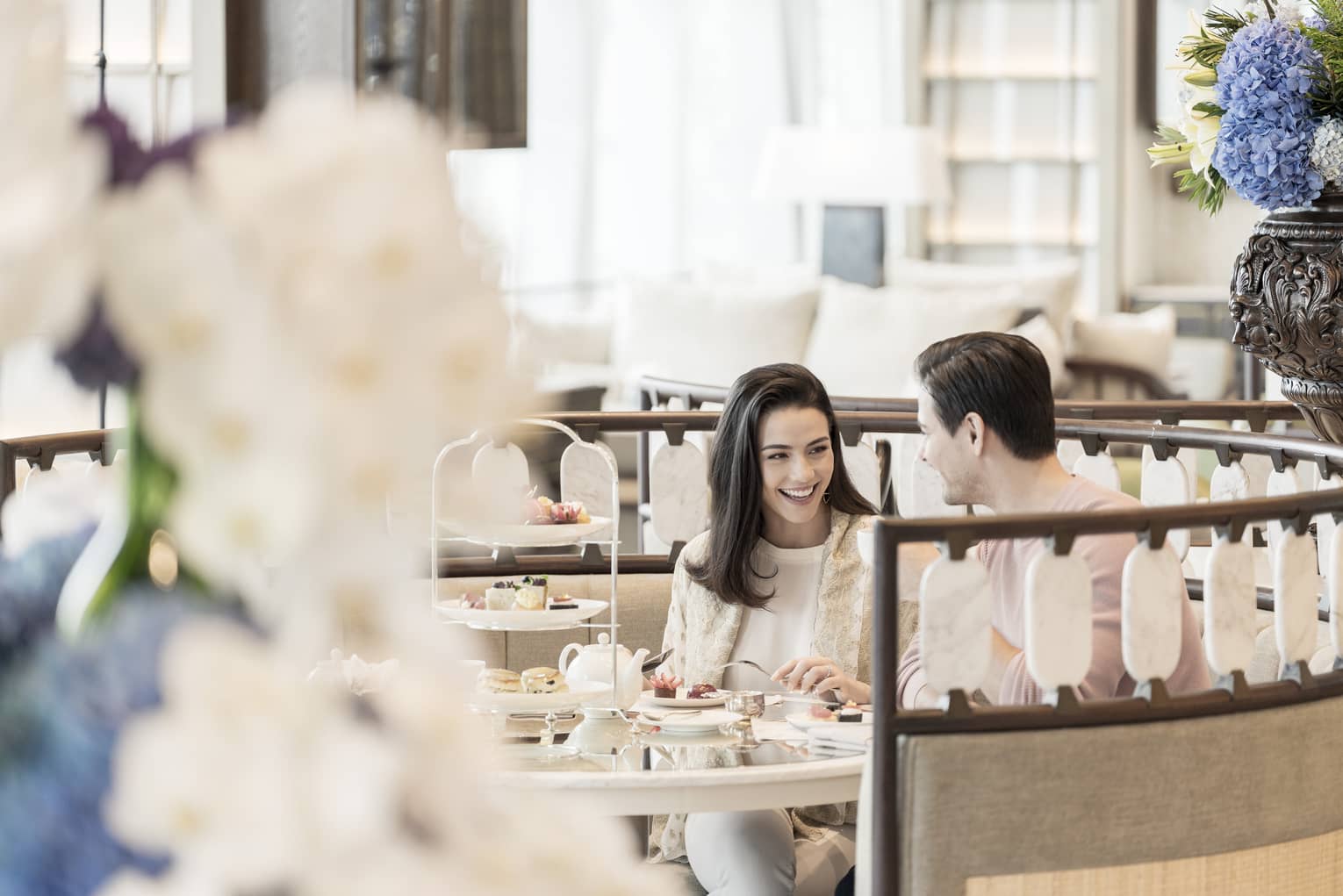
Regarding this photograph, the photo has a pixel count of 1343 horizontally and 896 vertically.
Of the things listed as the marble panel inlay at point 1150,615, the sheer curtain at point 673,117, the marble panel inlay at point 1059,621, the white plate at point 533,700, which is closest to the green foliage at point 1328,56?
the marble panel inlay at point 1150,615

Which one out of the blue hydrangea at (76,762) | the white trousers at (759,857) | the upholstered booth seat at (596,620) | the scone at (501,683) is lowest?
the white trousers at (759,857)

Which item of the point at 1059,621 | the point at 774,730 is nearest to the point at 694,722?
the point at 774,730

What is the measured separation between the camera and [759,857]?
280 centimetres

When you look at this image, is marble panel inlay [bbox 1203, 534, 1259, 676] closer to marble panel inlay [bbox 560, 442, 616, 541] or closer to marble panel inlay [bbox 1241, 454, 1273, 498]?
marble panel inlay [bbox 1241, 454, 1273, 498]

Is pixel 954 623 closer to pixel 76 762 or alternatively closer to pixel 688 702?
pixel 688 702

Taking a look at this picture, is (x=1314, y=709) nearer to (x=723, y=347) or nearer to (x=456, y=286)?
(x=456, y=286)

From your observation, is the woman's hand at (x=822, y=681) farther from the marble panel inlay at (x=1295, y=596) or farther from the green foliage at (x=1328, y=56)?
the green foliage at (x=1328, y=56)

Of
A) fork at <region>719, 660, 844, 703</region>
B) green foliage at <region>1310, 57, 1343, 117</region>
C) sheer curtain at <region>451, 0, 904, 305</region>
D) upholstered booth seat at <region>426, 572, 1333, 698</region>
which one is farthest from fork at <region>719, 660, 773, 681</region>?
sheer curtain at <region>451, 0, 904, 305</region>

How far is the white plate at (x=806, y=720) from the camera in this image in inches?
103

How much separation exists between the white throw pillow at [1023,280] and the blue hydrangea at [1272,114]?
14.6 ft

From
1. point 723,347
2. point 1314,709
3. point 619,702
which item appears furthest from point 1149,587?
point 723,347

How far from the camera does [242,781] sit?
14.8 inches

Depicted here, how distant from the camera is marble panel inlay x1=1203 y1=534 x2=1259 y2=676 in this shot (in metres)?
2.21

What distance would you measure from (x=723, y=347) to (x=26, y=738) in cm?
720
